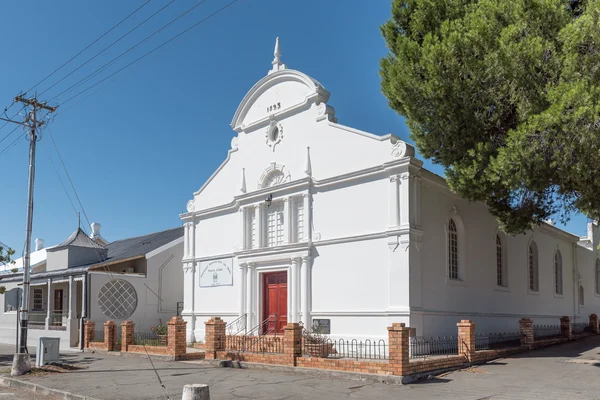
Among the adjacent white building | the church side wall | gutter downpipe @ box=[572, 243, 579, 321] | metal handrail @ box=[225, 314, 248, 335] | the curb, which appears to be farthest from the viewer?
gutter downpipe @ box=[572, 243, 579, 321]

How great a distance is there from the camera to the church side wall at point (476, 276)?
61.3ft

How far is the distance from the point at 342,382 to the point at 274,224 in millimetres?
8780

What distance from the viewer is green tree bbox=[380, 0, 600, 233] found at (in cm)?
1354

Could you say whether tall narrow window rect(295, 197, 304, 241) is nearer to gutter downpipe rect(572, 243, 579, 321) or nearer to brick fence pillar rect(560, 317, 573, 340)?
brick fence pillar rect(560, 317, 573, 340)

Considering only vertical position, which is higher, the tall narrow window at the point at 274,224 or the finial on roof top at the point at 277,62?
the finial on roof top at the point at 277,62

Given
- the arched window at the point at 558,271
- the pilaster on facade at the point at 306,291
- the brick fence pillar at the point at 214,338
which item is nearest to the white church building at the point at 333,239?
the pilaster on facade at the point at 306,291

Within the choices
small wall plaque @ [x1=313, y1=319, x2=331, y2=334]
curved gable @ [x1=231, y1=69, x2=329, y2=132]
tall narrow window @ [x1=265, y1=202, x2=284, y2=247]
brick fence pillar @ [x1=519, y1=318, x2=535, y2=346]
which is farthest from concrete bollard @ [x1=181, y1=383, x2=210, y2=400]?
brick fence pillar @ [x1=519, y1=318, x2=535, y2=346]

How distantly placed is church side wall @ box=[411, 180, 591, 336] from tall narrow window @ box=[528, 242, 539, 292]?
29 centimetres

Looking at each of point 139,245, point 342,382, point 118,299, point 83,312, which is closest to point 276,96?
point 342,382

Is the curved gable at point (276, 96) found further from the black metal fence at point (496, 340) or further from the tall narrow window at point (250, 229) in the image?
the black metal fence at point (496, 340)

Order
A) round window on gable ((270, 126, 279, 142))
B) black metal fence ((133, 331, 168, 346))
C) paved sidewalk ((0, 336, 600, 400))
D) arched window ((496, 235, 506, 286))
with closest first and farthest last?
paved sidewalk ((0, 336, 600, 400)) → round window on gable ((270, 126, 279, 142)) → black metal fence ((133, 331, 168, 346)) → arched window ((496, 235, 506, 286))

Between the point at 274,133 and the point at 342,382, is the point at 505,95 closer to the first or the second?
the point at 342,382

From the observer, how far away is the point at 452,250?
2053cm

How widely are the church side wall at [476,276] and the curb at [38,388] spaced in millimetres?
9304
